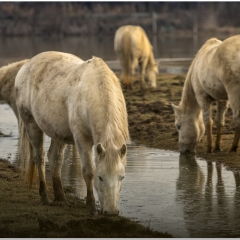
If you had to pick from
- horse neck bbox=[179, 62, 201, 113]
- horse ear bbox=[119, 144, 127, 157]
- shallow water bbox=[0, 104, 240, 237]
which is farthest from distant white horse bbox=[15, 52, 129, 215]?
horse neck bbox=[179, 62, 201, 113]

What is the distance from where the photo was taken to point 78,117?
6438 mm

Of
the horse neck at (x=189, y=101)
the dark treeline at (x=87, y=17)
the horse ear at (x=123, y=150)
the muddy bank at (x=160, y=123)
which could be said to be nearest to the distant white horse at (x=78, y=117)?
the horse ear at (x=123, y=150)

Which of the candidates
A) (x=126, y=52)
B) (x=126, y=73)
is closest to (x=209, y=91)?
(x=126, y=73)

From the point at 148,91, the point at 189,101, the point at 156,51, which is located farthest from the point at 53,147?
the point at 156,51

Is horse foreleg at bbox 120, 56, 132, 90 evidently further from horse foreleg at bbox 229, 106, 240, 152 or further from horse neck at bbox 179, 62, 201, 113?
horse foreleg at bbox 229, 106, 240, 152

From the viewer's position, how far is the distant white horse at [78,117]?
231 inches

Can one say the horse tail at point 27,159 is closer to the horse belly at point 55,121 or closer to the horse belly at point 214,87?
the horse belly at point 55,121

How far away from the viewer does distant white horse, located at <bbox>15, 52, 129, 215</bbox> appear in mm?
5855

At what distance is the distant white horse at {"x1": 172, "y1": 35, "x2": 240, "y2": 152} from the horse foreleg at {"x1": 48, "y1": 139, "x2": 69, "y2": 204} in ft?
10.1

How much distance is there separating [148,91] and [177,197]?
10.5 m

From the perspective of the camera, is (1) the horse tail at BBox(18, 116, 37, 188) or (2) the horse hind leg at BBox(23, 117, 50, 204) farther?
(1) the horse tail at BBox(18, 116, 37, 188)

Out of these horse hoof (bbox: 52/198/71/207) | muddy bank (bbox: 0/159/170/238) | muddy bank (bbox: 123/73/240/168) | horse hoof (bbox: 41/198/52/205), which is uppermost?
muddy bank (bbox: 0/159/170/238)

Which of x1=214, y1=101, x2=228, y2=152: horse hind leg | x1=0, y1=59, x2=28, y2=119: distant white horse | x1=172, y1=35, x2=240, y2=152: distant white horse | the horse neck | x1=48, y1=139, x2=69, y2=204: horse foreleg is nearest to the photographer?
x1=48, y1=139, x2=69, y2=204: horse foreleg

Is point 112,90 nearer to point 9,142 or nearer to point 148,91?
point 9,142
